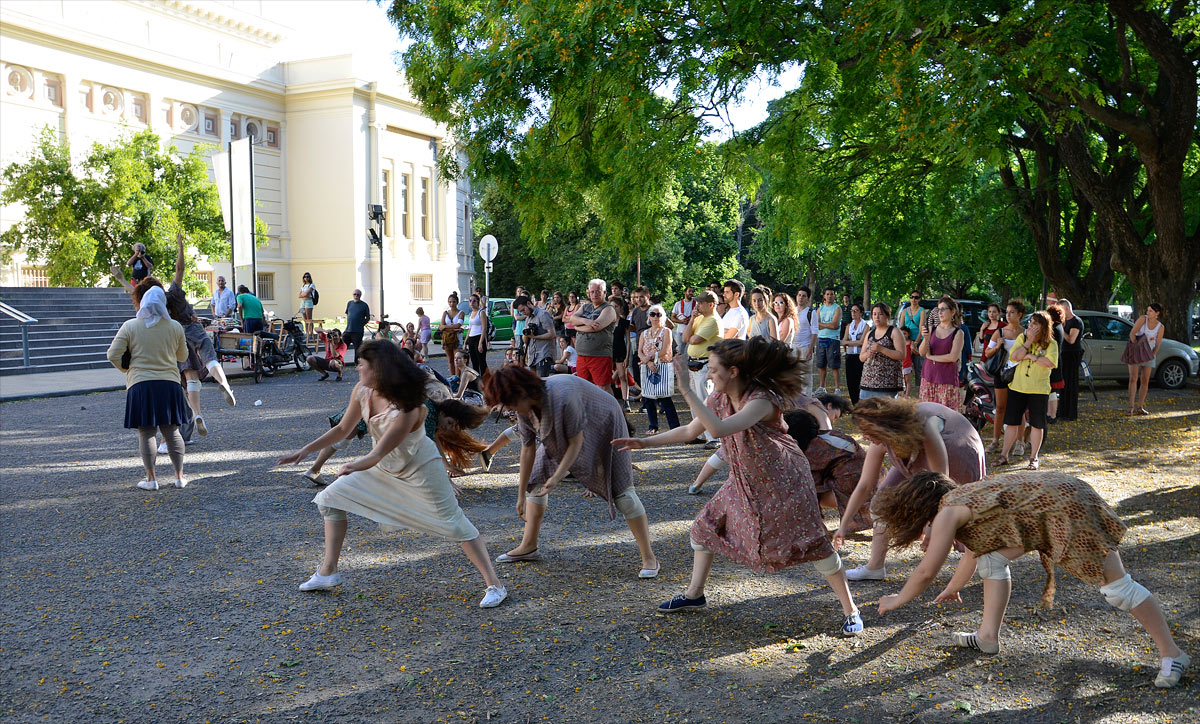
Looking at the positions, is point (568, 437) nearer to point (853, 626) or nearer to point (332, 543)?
point (332, 543)

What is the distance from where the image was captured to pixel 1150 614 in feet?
13.7

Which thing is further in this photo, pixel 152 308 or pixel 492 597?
pixel 152 308

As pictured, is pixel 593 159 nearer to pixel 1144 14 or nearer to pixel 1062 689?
pixel 1144 14

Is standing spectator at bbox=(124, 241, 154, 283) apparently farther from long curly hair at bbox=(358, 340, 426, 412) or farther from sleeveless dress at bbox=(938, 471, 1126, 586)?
sleeveless dress at bbox=(938, 471, 1126, 586)

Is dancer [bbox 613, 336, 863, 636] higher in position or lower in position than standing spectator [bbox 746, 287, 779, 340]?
lower

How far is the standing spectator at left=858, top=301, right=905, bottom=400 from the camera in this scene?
9.77 meters

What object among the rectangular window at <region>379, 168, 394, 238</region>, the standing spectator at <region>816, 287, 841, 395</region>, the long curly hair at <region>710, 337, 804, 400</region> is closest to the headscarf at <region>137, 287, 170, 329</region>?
the long curly hair at <region>710, 337, 804, 400</region>

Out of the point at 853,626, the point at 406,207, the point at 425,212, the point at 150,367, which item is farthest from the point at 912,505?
the point at 425,212

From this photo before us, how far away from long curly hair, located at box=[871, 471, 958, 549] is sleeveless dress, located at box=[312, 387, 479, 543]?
89.0 inches

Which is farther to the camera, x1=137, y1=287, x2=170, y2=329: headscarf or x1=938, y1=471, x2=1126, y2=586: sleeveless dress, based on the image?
x1=137, y1=287, x2=170, y2=329: headscarf

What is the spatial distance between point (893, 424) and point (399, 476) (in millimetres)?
2730

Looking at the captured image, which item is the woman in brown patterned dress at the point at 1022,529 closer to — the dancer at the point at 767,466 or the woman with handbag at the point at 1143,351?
the dancer at the point at 767,466

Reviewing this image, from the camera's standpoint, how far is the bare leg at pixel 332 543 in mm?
5523

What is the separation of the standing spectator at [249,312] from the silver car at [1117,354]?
16.7 m
